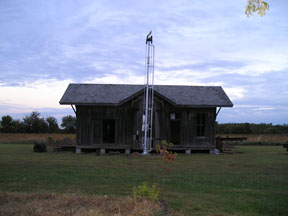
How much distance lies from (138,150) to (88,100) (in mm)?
4867

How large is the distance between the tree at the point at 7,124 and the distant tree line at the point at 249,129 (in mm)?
36061

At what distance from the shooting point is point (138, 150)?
22281 millimetres

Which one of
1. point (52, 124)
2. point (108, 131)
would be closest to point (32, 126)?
point (52, 124)

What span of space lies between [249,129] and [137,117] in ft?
127

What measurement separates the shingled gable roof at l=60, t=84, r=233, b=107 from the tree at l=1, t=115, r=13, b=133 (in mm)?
36471

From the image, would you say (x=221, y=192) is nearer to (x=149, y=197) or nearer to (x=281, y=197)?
(x=281, y=197)

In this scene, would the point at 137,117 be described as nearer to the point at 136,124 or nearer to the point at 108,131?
the point at 136,124

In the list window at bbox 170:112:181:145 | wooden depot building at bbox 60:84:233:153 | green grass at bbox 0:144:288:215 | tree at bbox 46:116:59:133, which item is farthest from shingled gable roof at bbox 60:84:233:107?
tree at bbox 46:116:59:133

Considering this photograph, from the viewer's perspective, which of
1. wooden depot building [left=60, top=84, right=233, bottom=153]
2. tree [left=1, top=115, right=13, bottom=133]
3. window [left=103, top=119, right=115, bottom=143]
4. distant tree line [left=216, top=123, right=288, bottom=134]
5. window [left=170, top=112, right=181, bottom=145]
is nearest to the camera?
wooden depot building [left=60, top=84, right=233, bottom=153]

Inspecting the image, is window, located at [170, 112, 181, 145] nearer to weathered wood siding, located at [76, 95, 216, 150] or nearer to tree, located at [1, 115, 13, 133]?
weathered wood siding, located at [76, 95, 216, 150]

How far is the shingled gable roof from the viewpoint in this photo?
2188cm

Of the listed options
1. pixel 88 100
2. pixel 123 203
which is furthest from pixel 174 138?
pixel 123 203

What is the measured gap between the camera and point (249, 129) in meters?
55.6

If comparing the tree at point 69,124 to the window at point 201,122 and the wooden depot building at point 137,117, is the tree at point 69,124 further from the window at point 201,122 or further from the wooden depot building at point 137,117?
the window at point 201,122
